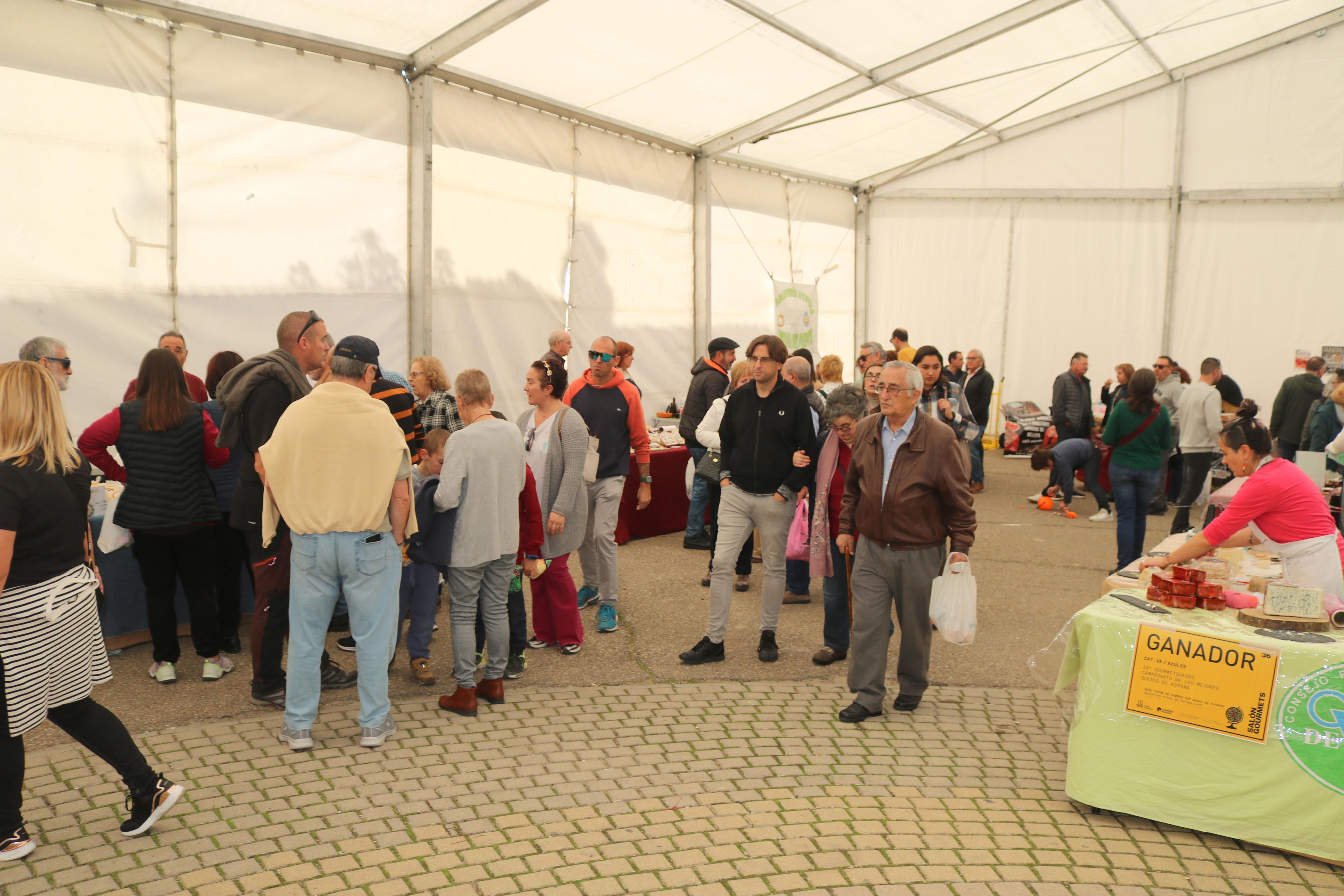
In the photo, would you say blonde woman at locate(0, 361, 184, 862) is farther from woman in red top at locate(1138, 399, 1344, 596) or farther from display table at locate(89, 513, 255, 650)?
woman in red top at locate(1138, 399, 1344, 596)

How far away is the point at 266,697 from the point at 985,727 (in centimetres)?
344

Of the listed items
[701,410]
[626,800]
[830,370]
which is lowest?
[626,800]

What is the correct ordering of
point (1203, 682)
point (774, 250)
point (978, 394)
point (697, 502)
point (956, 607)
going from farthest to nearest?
point (774, 250), point (978, 394), point (697, 502), point (956, 607), point (1203, 682)

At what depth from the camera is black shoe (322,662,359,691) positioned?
15.9ft

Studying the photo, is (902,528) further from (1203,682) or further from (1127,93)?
(1127,93)

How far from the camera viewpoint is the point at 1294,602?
355 centimetres

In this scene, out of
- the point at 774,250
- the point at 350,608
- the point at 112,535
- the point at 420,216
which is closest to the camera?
the point at 350,608

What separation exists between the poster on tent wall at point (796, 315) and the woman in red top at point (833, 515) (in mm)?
9041

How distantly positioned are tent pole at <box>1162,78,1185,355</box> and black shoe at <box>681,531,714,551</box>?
10.1m

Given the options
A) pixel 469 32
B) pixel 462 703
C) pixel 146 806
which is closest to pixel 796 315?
pixel 469 32

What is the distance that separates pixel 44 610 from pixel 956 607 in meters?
3.55

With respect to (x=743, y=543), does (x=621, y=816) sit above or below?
below

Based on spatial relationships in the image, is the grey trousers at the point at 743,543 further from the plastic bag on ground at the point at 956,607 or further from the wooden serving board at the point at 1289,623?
the wooden serving board at the point at 1289,623

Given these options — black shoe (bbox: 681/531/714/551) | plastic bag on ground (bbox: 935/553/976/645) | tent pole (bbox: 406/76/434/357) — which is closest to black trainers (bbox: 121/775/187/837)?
plastic bag on ground (bbox: 935/553/976/645)
